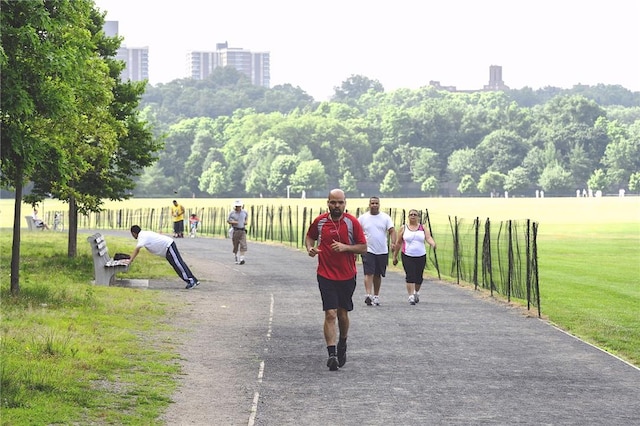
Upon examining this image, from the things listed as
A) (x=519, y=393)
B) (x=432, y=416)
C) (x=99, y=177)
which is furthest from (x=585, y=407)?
(x=99, y=177)

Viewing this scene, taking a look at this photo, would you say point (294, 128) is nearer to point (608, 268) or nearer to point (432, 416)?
point (608, 268)

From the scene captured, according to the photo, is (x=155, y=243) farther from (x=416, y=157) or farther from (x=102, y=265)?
(x=416, y=157)

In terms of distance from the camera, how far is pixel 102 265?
75.5 feet

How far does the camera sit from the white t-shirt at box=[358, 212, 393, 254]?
19.5m

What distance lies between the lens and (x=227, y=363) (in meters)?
13.3

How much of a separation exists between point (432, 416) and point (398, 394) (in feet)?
3.54

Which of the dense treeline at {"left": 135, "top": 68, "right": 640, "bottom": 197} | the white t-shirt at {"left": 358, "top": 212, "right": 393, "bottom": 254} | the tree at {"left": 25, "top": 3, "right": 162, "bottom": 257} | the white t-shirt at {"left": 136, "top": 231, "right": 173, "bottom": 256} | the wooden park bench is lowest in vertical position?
the wooden park bench

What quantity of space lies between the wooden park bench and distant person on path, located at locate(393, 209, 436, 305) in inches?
234

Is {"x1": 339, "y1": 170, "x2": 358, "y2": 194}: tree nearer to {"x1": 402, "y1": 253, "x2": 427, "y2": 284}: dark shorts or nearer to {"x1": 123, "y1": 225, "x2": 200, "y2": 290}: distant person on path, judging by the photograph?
{"x1": 123, "y1": 225, "x2": 200, "y2": 290}: distant person on path

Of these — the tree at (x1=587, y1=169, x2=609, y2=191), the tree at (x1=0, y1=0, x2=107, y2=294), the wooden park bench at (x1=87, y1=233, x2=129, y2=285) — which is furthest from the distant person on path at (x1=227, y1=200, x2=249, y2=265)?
the tree at (x1=587, y1=169, x2=609, y2=191)

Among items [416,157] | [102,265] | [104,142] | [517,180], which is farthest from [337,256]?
[416,157]

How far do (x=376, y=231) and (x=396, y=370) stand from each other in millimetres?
7069

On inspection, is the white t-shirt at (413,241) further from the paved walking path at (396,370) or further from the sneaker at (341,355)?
the sneaker at (341,355)

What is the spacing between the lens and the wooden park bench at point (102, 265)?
2264 centimetres
